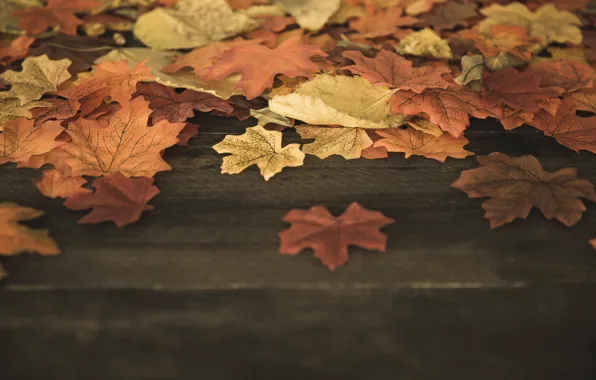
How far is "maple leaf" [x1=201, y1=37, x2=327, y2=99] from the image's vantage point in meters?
1.37

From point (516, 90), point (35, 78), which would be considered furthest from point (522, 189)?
point (35, 78)

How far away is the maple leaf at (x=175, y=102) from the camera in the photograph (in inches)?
50.9

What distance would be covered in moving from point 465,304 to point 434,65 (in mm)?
854

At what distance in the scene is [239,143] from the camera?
47.9 inches


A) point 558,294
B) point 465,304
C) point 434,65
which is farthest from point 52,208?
point 434,65

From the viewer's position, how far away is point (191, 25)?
5.52 ft

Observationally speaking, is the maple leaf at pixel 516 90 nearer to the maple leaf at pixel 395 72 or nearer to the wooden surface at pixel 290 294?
the maple leaf at pixel 395 72

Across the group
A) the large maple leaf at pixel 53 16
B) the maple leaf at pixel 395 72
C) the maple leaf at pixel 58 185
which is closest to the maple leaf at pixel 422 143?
the maple leaf at pixel 395 72

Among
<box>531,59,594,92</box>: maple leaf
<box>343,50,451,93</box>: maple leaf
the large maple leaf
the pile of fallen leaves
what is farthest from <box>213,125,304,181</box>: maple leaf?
the large maple leaf

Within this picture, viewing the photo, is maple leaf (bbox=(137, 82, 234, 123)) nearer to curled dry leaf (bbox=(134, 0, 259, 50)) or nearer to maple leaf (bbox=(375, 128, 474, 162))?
curled dry leaf (bbox=(134, 0, 259, 50))

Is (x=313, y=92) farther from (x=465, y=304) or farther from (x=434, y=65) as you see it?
(x=465, y=304)

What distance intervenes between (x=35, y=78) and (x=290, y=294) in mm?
950

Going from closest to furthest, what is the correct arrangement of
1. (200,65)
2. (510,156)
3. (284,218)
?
(284,218), (510,156), (200,65)

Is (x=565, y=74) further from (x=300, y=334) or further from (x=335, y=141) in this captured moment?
(x=300, y=334)
